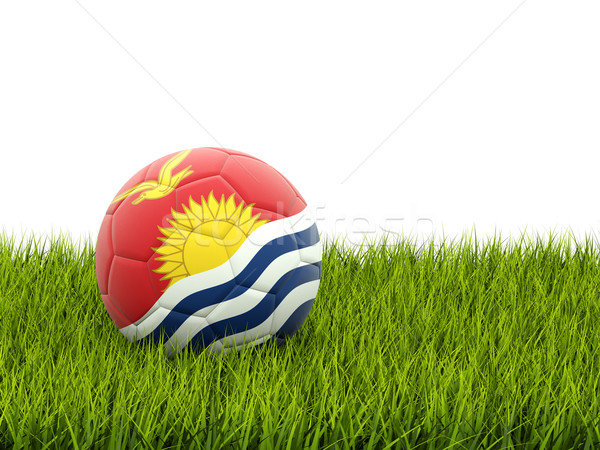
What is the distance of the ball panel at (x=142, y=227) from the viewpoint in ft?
8.72

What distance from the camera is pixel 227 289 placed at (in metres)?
2.62

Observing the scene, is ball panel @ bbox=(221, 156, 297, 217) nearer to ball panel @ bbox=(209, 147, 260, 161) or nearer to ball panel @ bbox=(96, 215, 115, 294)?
ball panel @ bbox=(209, 147, 260, 161)

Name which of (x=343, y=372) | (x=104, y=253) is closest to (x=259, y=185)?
(x=104, y=253)

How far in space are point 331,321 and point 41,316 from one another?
1496 mm

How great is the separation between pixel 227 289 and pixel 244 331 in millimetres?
224

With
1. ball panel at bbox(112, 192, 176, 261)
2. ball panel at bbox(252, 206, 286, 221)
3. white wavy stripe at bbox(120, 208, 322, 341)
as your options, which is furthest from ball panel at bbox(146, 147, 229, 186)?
white wavy stripe at bbox(120, 208, 322, 341)

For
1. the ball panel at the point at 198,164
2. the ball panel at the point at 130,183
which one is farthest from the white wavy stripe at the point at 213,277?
the ball panel at the point at 130,183

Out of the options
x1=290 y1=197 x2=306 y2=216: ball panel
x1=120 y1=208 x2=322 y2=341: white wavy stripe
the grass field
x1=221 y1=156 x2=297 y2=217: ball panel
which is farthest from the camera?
x1=290 y1=197 x2=306 y2=216: ball panel

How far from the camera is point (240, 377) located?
240cm

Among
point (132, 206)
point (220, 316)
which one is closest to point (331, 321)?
point (220, 316)

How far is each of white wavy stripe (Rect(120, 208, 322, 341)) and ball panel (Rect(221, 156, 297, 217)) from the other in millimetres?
81

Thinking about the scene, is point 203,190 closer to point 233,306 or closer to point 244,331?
point 233,306

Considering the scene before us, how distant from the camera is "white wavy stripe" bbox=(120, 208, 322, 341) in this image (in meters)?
2.61

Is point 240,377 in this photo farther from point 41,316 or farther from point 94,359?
point 41,316
